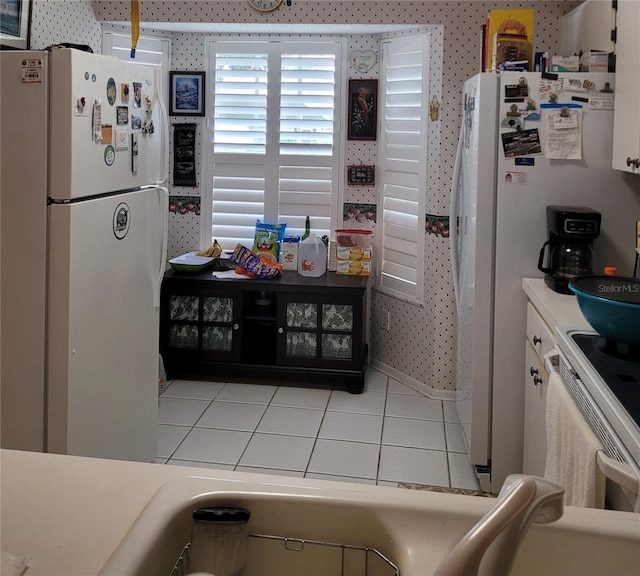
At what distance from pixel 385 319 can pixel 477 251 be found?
61.8 inches

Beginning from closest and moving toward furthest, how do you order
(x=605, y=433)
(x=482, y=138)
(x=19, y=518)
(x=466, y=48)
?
(x=19, y=518) < (x=605, y=433) < (x=482, y=138) < (x=466, y=48)

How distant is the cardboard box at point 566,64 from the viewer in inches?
111

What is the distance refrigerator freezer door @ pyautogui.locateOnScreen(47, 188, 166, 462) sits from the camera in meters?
2.30

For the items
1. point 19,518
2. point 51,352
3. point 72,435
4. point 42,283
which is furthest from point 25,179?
point 19,518

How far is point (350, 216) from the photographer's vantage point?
4.46 m

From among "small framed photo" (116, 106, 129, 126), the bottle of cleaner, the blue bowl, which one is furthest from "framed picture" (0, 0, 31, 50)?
the blue bowl

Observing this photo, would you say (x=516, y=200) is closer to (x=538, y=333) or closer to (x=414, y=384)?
(x=538, y=333)

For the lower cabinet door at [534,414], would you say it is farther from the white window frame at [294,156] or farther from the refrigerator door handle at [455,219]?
the white window frame at [294,156]

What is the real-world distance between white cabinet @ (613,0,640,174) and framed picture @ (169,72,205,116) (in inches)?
107

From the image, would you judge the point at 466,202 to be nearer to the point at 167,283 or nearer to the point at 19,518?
the point at 167,283

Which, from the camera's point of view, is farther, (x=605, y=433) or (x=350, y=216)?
(x=350, y=216)

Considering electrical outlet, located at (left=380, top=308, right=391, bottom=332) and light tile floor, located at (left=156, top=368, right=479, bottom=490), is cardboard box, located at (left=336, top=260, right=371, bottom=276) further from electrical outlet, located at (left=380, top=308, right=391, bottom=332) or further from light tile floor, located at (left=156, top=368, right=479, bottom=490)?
light tile floor, located at (left=156, top=368, right=479, bottom=490)

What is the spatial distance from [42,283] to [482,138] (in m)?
1.81

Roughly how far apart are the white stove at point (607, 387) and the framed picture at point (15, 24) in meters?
2.69
